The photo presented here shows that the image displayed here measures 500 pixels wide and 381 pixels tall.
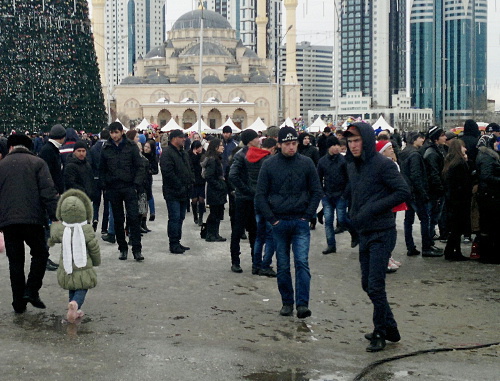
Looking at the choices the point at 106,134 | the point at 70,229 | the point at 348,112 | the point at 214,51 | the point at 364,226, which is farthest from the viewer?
the point at 348,112

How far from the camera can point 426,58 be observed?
432 ft

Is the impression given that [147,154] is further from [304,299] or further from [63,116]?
[63,116]

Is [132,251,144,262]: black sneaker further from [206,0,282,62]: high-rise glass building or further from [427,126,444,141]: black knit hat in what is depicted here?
[206,0,282,62]: high-rise glass building

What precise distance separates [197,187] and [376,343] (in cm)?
911

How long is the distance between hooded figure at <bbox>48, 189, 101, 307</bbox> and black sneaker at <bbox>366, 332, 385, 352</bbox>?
2621 mm

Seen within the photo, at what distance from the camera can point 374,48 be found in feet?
455

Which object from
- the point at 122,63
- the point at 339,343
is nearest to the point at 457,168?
the point at 339,343

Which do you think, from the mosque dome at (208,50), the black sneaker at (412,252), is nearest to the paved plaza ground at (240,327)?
the black sneaker at (412,252)

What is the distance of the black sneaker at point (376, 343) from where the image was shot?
635 cm

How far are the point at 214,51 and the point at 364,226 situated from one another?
11503 centimetres

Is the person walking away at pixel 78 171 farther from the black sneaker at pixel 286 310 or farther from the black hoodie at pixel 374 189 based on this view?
the black hoodie at pixel 374 189

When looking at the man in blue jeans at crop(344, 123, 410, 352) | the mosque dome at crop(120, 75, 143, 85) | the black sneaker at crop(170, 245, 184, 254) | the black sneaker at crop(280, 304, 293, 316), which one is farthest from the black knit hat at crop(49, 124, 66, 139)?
the mosque dome at crop(120, 75, 143, 85)

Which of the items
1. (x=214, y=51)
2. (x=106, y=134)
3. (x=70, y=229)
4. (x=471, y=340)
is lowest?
(x=471, y=340)

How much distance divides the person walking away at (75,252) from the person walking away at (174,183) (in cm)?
391
